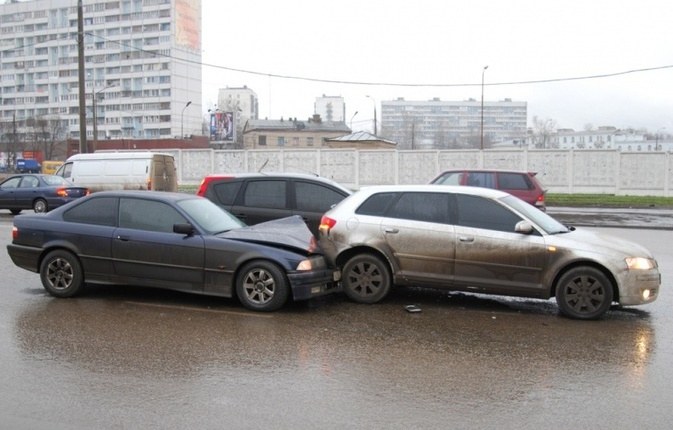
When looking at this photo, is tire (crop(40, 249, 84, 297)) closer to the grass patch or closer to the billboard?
the grass patch

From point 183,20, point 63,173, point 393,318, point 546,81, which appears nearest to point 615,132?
point 183,20

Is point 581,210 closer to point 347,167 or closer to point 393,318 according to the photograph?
point 347,167

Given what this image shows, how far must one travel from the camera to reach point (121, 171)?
72.9ft

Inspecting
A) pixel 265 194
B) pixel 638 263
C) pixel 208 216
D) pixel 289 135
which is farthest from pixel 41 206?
pixel 289 135

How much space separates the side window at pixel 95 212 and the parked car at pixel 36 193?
12531 millimetres

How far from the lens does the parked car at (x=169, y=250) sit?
746 centimetres

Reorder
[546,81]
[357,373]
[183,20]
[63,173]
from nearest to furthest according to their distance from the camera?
[357,373], [63,173], [546,81], [183,20]

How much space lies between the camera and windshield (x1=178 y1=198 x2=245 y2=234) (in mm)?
7961

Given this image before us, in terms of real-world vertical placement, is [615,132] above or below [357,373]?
above

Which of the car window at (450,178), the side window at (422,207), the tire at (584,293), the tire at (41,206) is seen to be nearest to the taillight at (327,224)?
the side window at (422,207)

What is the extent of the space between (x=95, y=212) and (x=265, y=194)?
2863 mm

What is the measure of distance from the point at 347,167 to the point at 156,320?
2812cm

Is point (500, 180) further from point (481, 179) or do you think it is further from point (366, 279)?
point (366, 279)

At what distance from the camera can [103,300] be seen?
8.10m
